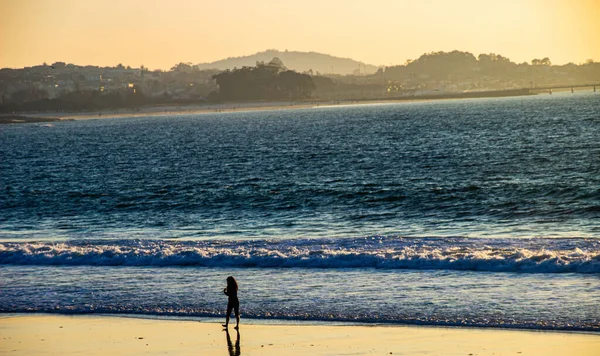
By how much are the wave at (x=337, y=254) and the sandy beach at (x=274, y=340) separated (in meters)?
8.05

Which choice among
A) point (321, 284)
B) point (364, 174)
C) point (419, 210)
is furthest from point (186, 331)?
point (364, 174)

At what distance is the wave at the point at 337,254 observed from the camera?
3038cm

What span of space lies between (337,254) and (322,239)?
4868 millimetres

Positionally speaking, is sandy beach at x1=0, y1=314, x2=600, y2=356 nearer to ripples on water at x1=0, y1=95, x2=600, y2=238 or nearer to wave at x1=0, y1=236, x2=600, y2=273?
wave at x1=0, y1=236, x2=600, y2=273

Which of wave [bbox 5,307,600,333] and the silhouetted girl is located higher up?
the silhouetted girl

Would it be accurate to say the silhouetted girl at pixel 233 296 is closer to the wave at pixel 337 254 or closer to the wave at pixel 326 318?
the wave at pixel 326 318

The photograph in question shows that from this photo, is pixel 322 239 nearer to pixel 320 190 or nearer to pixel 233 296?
pixel 233 296

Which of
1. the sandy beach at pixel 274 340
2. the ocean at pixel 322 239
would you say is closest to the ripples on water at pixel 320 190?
the ocean at pixel 322 239

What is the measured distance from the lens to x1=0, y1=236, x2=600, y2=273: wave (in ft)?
99.7

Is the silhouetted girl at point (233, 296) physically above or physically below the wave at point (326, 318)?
above

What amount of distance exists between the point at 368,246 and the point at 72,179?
4905 cm

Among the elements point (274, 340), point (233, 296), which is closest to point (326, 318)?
point (274, 340)

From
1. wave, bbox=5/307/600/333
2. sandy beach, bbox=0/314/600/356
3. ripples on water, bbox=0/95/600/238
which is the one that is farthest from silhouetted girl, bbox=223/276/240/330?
ripples on water, bbox=0/95/600/238

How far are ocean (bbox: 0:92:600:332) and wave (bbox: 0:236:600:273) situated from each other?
8 centimetres
